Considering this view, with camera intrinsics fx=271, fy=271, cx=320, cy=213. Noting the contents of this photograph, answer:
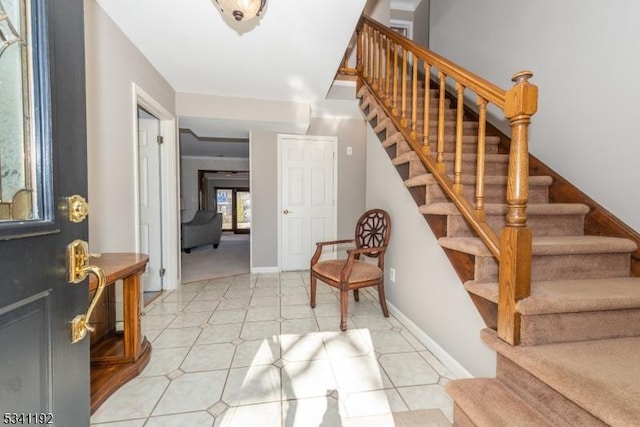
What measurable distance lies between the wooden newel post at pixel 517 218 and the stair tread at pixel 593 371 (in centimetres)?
11

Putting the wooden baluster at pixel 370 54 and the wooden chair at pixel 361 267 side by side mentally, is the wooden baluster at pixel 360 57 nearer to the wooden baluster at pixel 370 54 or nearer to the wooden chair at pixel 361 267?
the wooden baluster at pixel 370 54

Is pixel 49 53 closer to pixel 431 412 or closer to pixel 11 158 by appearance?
pixel 11 158

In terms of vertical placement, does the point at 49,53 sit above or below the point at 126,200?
above

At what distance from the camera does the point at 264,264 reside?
4.01 meters

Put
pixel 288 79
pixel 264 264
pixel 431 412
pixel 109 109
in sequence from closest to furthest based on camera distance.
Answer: pixel 431 412 < pixel 109 109 < pixel 288 79 < pixel 264 264

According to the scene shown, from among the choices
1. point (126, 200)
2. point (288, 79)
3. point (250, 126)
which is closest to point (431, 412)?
point (126, 200)

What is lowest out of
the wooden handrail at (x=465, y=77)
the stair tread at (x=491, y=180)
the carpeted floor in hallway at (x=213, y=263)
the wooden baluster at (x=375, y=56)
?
the carpeted floor in hallway at (x=213, y=263)

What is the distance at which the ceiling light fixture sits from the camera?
137 cm

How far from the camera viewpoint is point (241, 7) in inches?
54.7

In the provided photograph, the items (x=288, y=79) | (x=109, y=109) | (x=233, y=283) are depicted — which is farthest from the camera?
(x=233, y=283)

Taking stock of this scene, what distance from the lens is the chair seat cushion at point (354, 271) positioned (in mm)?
2304

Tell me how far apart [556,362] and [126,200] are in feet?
8.85

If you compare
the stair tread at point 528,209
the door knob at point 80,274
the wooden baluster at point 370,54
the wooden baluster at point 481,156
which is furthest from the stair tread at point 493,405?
the wooden baluster at point 370,54

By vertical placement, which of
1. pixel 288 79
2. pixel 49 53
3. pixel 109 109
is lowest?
pixel 49 53
